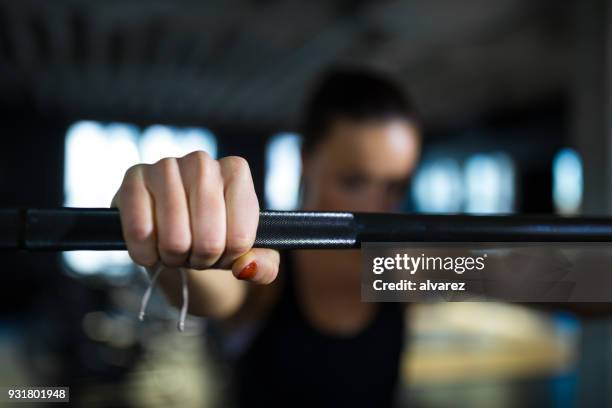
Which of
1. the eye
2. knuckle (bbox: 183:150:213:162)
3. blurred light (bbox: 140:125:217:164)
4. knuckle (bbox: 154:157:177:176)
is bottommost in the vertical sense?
knuckle (bbox: 154:157:177:176)

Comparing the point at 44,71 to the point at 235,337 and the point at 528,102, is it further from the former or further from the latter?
the point at 528,102

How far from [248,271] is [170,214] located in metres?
0.05

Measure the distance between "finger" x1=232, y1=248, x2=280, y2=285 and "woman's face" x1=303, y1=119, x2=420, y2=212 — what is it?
0.39 meters

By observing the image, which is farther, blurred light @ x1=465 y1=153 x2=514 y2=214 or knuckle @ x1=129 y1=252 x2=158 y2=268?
blurred light @ x1=465 y1=153 x2=514 y2=214

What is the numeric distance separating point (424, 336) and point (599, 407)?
0.79 meters

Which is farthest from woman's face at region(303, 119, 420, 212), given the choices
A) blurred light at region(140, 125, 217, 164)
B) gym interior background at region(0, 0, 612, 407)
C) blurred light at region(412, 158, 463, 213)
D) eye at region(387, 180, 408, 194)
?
blurred light at region(412, 158, 463, 213)

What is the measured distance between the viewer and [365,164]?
662 mm

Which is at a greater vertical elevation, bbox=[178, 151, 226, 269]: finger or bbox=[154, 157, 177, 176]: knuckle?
bbox=[154, 157, 177, 176]: knuckle

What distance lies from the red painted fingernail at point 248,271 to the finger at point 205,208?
0.02m

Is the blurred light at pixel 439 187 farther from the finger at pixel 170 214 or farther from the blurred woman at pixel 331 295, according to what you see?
the finger at pixel 170 214

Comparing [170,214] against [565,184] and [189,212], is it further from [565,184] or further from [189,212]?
[565,184]

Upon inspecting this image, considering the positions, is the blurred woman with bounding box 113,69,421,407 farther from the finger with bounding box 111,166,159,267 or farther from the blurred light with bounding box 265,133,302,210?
the blurred light with bounding box 265,133,302,210

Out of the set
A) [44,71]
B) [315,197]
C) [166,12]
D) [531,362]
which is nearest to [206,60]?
[166,12]

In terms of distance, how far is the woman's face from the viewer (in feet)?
2.13
